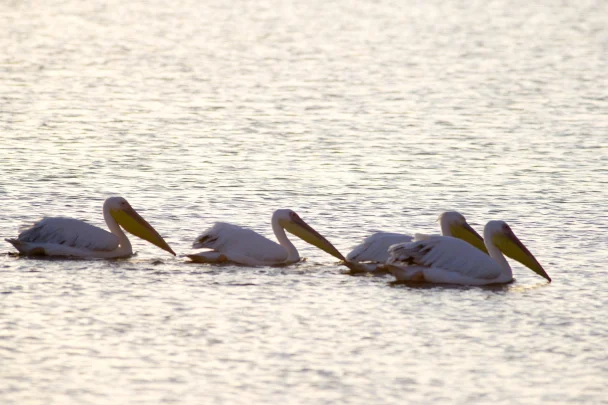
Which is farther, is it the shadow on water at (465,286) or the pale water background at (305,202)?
the shadow on water at (465,286)

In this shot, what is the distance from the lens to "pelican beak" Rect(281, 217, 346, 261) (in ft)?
31.4

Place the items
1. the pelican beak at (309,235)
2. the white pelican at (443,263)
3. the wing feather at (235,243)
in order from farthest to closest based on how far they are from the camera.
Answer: the pelican beak at (309,235)
the wing feather at (235,243)
the white pelican at (443,263)

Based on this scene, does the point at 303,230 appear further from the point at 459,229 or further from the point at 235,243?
the point at 459,229

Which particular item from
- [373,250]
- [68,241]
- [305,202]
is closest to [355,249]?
[373,250]

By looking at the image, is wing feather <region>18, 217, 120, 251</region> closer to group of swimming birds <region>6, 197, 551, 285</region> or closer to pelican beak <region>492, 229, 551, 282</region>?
group of swimming birds <region>6, 197, 551, 285</region>

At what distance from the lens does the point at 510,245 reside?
9.32 metres

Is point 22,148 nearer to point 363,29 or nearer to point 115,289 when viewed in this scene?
point 115,289

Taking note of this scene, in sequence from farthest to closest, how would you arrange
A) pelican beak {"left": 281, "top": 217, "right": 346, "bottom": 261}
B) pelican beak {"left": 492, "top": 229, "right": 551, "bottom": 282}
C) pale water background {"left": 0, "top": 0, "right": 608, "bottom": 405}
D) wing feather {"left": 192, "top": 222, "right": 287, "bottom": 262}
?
pelican beak {"left": 281, "top": 217, "right": 346, "bottom": 261}, wing feather {"left": 192, "top": 222, "right": 287, "bottom": 262}, pelican beak {"left": 492, "top": 229, "right": 551, "bottom": 282}, pale water background {"left": 0, "top": 0, "right": 608, "bottom": 405}

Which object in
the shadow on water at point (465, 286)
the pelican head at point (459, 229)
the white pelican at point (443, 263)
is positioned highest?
the pelican head at point (459, 229)

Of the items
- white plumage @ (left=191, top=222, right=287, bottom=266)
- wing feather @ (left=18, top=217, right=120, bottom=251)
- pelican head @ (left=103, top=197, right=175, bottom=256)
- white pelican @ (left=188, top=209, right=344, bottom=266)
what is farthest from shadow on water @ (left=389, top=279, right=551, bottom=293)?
wing feather @ (left=18, top=217, right=120, bottom=251)

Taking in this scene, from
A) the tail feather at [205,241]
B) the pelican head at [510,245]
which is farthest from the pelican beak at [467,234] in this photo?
the tail feather at [205,241]

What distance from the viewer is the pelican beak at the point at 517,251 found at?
9.11 meters

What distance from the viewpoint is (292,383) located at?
6.71 meters

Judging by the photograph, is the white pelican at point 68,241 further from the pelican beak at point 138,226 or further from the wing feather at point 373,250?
the wing feather at point 373,250
